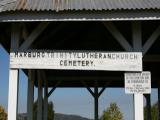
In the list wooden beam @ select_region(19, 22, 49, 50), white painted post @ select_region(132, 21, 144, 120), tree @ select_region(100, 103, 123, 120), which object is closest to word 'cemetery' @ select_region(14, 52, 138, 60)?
wooden beam @ select_region(19, 22, 49, 50)

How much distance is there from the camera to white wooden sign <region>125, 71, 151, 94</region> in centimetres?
1023

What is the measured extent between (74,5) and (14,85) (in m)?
2.34

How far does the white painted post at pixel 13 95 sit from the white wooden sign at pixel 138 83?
8.38 feet

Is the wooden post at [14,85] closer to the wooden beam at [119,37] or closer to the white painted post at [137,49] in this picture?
the wooden beam at [119,37]

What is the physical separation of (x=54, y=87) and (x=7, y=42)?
683 centimetres

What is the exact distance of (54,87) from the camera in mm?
20625

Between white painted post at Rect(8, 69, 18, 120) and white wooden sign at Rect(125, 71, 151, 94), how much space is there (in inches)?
101

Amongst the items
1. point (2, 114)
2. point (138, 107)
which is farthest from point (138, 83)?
point (2, 114)

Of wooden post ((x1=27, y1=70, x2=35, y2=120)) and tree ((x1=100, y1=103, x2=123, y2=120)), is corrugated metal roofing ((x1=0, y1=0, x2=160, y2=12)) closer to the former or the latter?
wooden post ((x1=27, y1=70, x2=35, y2=120))

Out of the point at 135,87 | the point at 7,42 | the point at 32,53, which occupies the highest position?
the point at 7,42

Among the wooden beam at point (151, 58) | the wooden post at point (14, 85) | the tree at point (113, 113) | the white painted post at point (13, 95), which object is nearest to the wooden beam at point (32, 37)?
the wooden post at point (14, 85)

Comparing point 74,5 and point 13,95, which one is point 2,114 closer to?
point 13,95

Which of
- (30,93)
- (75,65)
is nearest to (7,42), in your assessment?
(30,93)

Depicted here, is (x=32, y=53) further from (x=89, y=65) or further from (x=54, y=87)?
(x=54, y=87)
